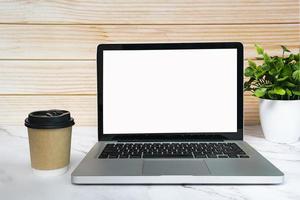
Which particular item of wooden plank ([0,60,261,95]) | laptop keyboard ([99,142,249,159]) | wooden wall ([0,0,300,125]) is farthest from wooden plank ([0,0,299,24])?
laptop keyboard ([99,142,249,159])

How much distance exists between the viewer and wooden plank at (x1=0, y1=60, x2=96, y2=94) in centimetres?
105

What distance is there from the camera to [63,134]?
2.12 feet

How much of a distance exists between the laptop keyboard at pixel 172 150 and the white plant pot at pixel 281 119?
0.16 metres

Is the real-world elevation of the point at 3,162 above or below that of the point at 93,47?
below

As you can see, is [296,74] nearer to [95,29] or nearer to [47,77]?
[95,29]

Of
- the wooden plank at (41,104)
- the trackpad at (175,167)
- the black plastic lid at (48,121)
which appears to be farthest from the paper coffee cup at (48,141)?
the wooden plank at (41,104)

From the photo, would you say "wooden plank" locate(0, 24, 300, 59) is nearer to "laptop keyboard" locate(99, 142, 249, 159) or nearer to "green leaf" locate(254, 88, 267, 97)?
"green leaf" locate(254, 88, 267, 97)

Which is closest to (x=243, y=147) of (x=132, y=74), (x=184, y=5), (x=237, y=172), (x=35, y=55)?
(x=237, y=172)

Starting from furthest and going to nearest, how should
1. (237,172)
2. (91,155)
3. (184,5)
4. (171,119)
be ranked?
(184,5) → (171,119) → (91,155) → (237,172)

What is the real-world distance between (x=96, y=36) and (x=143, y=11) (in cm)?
18

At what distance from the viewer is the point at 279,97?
0.89 meters

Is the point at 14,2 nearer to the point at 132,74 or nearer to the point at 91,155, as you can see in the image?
the point at 132,74

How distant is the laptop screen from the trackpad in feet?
0.64

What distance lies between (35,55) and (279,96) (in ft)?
2.54
